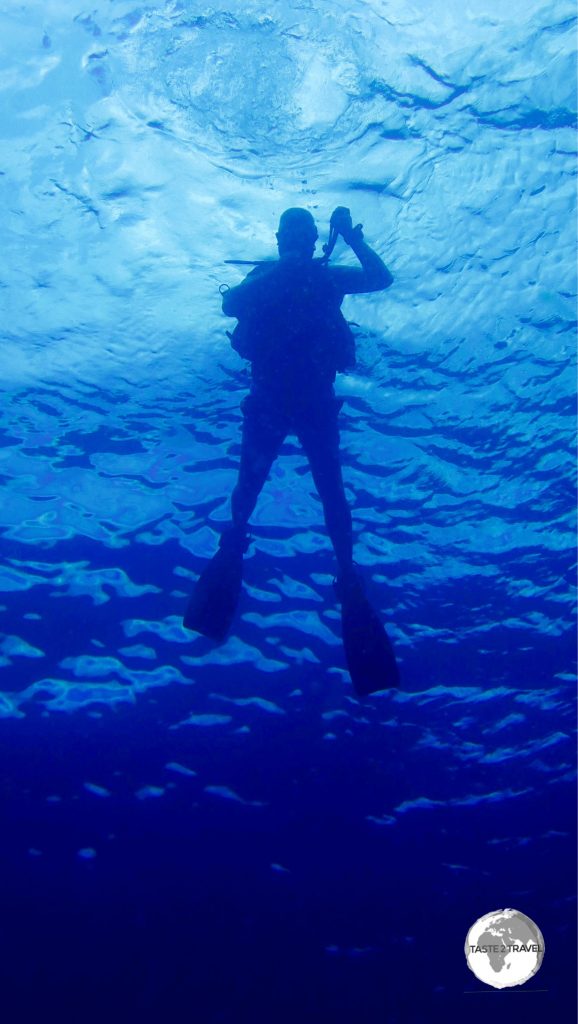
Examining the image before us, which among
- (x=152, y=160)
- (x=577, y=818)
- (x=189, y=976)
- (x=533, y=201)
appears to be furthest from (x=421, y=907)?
(x=152, y=160)

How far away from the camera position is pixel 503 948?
1285 centimetres

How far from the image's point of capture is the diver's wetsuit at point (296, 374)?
6.49 m

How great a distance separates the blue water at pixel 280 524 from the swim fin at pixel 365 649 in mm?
3846

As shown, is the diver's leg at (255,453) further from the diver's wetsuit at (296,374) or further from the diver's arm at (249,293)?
the diver's arm at (249,293)

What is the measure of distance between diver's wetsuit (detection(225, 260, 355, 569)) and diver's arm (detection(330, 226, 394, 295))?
3.2 inches

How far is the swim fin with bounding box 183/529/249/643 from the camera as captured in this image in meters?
6.68

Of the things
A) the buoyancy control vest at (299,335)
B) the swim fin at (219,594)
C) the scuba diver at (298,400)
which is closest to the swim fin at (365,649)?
the scuba diver at (298,400)

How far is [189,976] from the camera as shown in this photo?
14945 millimetres

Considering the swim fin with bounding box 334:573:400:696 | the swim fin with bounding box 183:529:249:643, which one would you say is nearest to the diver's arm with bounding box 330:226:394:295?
the swim fin with bounding box 183:529:249:643

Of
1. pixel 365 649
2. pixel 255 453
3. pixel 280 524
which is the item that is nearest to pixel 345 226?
pixel 255 453

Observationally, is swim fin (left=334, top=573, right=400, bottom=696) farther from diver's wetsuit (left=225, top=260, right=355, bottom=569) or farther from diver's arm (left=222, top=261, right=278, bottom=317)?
diver's arm (left=222, top=261, right=278, bottom=317)

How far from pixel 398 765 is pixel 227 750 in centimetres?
365

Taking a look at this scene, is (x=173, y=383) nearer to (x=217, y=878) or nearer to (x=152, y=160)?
(x=152, y=160)

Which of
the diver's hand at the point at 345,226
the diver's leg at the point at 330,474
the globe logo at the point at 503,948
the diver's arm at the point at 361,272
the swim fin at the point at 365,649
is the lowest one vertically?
the globe logo at the point at 503,948
